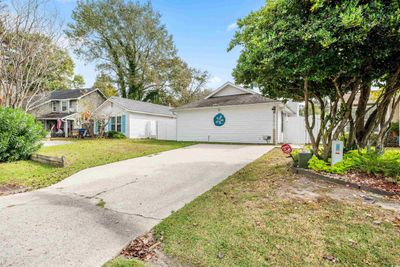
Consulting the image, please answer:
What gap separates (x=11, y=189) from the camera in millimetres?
5316

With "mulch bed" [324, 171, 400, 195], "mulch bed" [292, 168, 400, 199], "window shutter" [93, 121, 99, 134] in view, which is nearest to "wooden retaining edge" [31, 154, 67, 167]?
"mulch bed" [292, 168, 400, 199]

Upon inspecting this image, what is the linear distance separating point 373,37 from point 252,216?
388 centimetres

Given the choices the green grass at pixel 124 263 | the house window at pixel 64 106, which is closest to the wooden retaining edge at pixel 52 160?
the green grass at pixel 124 263

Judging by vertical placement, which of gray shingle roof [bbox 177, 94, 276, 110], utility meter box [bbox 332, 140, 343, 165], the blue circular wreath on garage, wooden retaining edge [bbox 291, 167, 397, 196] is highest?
gray shingle roof [bbox 177, 94, 276, 110]

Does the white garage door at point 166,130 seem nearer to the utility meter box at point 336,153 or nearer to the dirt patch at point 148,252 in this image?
the utility meter box at point 336,153

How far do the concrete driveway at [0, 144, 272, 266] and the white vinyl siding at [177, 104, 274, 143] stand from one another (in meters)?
8.54

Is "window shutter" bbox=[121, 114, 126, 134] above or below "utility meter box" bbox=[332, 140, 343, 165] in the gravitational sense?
above

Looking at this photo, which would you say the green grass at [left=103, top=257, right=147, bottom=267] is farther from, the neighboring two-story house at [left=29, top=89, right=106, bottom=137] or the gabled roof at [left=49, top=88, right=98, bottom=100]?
the gabled roof at [left=49, top=88, right=98, bottom=100]

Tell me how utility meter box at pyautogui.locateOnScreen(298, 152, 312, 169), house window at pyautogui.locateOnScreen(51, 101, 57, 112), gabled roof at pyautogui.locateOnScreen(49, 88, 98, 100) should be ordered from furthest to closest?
1. house window at pyautogui.locateOnScreen(51, 101, 57, 112)
2. gabled roof at pyautogui.locateOnScreen(49, 88, 98, 100)
3. utility meter box at pyautogui.locateOnScreen(298, 152, 312, 169)

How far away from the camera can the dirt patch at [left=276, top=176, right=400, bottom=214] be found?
3592 mm

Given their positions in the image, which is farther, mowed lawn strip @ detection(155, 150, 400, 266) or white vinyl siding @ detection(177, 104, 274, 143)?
white vinyl siding @ detection(177, 104, 274, 143)

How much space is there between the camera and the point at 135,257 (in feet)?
8.13

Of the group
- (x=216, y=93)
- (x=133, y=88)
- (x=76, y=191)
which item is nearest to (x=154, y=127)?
(x=216, y=93)

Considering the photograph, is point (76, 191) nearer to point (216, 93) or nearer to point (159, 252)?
point (159, 252)
